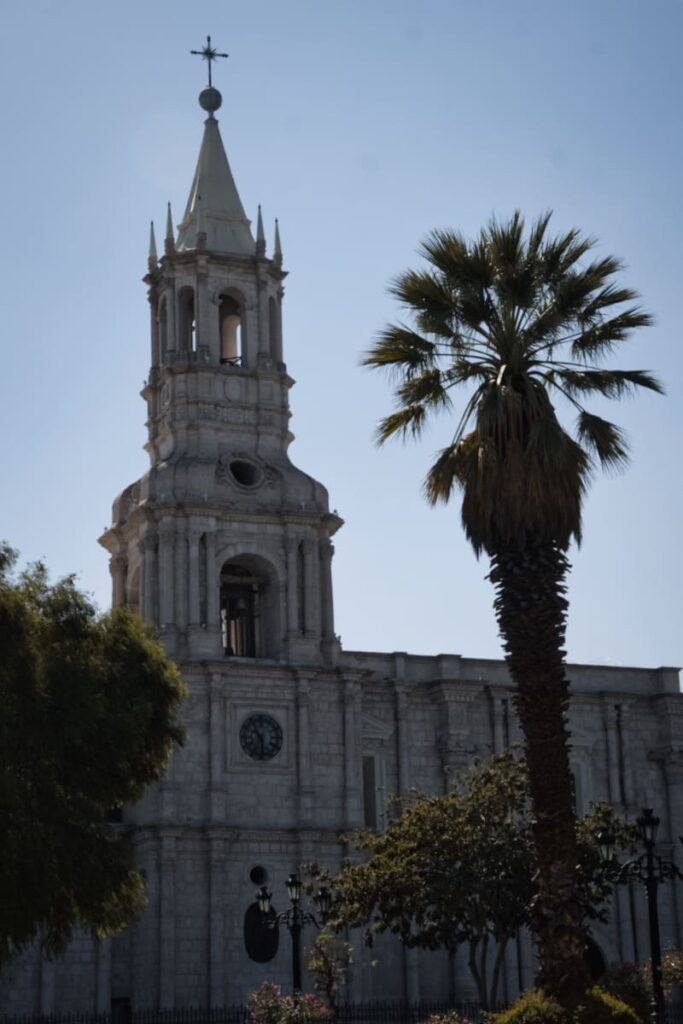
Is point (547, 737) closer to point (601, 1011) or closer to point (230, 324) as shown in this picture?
point (601, 1011)

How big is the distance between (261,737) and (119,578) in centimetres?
744

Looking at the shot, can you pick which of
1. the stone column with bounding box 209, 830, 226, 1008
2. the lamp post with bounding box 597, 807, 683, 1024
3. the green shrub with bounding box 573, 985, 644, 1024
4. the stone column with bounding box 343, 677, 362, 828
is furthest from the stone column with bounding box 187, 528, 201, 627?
the green shrub with bounding box 573, 985, 644, 1024

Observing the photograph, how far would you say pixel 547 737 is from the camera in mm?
27125

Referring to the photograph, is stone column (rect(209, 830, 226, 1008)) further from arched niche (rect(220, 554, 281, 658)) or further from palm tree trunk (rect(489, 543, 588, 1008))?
palm tree trunk (rect(489, 543, 588, 1008))

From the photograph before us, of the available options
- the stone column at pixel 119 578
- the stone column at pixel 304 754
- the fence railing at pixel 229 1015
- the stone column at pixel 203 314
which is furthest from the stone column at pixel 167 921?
the stone column at pixel 203 314

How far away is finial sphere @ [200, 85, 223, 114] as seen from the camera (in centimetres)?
5931

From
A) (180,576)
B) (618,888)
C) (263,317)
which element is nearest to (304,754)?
(180,576)

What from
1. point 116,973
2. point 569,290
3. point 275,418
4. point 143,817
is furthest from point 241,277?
point 569,290

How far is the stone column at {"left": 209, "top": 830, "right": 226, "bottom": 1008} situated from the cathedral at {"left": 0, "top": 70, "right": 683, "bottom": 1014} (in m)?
0.06

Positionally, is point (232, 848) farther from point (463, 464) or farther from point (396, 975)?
point (463, 464)

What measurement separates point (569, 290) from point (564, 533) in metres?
4.17

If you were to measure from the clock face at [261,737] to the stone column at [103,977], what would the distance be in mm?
6730

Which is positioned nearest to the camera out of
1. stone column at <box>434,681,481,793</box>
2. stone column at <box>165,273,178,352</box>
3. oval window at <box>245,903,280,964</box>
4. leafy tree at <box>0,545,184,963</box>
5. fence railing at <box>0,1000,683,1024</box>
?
leafy tree at <box>0,545,184,963</box>

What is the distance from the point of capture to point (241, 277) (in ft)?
187
